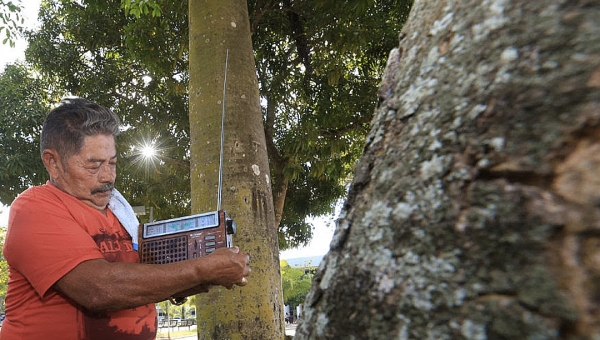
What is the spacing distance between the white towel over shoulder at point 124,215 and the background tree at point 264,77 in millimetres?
3487

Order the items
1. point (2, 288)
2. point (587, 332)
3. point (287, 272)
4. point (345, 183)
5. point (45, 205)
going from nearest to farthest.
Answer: point (587, 332) < point (45, 205) < point (345, 183) < point (2, 288) < point (287, 272)

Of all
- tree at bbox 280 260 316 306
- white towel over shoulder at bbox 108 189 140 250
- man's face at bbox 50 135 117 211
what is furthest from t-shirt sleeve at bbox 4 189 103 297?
tree at bbox 280 260 316 306

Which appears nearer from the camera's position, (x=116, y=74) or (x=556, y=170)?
(x=556, y=170)

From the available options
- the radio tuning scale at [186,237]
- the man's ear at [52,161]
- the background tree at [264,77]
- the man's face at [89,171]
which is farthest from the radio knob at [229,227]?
the background tree at [264,77]

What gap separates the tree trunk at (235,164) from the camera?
107 inches

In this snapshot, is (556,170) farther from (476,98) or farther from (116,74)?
(116,74)

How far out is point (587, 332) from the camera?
43 cm

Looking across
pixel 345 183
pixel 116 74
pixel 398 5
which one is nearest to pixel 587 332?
pixel 398 5

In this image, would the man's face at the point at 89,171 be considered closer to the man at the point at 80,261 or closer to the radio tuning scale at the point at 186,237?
the man at the point at 80,261

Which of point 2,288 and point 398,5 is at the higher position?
point 398,5

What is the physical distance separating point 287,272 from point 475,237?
33.3m

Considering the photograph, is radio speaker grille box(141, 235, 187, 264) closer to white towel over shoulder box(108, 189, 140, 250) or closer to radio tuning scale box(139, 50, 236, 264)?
radio tuning scale box(139, 50, 236, 264)

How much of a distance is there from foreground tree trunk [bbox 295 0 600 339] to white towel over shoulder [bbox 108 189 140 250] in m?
1.53

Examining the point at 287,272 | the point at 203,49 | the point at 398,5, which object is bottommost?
the point at 287,272
